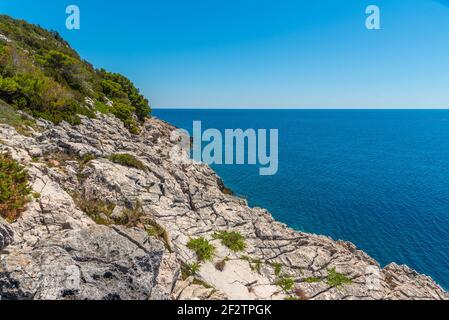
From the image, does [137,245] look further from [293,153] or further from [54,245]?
[293,153]

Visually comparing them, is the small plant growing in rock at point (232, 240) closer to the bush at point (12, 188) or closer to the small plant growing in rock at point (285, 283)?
the small plant growing in rock at point (285, 283)

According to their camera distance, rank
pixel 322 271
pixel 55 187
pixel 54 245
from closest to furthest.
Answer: pixel 54 245 < pixel 55 187 < pixel 322 271

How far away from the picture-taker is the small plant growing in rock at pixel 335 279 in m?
18.2

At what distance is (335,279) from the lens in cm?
1859

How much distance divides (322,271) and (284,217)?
67.6 feet

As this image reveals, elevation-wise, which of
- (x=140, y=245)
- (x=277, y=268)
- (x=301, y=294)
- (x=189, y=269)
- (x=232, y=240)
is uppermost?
(x=140, y=245)

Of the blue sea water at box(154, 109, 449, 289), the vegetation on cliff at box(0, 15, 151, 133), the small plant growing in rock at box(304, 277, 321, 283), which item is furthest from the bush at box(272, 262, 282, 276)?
the vegetation on cliff at box(0, 15, 151, 133)

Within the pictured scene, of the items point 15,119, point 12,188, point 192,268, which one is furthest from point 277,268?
point 15,119

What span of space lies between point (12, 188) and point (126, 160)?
10068 millimetres

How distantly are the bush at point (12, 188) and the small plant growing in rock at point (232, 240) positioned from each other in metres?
11.7

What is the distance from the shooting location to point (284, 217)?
39.8m

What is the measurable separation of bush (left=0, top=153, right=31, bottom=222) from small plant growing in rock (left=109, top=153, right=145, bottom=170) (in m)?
7.80

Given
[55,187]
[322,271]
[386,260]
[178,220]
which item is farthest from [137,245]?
[386,260]

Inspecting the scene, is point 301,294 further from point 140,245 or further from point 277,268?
point 140,245
